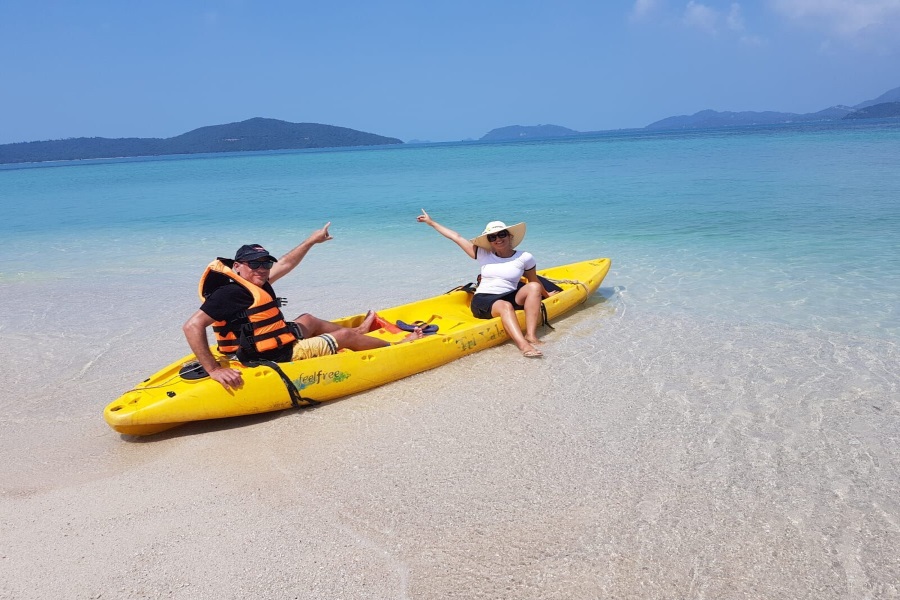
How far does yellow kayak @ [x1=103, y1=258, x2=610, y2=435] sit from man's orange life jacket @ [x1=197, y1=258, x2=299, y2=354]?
0.56 feet

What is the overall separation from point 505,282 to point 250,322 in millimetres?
2768

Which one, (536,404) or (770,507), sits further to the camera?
Result: (536,404)

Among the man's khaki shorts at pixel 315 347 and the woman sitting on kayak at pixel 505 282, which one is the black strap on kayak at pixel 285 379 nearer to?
the man's khaki shorts at pixel 315 347

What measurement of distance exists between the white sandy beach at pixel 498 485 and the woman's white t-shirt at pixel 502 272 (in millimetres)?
844

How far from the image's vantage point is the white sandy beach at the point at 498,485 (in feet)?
10.6

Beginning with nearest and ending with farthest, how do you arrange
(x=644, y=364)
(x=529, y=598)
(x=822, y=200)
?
(x=529, y=598), (x=644, y=364), (x=822, y=200)

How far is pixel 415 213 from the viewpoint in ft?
59.3

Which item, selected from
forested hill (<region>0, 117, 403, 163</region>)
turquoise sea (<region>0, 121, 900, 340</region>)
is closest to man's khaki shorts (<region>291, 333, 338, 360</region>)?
turquoise sea (<region>0, 121, 900, 340</region>)

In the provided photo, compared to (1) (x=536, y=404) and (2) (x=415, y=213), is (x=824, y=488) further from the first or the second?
(2) (x=415, y=213)

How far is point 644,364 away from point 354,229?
35.8 ft

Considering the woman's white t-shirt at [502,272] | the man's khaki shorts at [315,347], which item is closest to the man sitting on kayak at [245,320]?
the man's khaki shorts at [315,347]

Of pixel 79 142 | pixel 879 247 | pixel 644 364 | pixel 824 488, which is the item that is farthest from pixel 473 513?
pixel 79 142

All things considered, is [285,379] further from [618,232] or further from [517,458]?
[618,232]

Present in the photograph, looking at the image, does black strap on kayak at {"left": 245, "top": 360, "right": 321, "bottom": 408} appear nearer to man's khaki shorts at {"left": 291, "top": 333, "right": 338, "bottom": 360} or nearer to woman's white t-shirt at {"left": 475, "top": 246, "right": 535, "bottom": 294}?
man's khaki shorts at {"left": 291, "top": 333, "right": 338, "bottom": 360}
